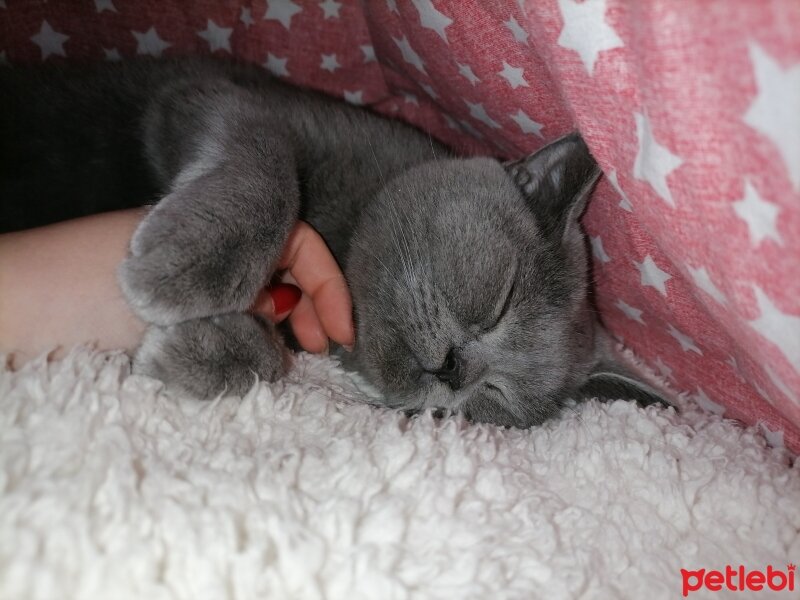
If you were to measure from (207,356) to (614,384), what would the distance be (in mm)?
620

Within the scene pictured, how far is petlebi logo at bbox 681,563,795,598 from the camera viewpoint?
67cm

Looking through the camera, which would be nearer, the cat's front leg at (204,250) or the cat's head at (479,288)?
the cat's front leg at (204,250)

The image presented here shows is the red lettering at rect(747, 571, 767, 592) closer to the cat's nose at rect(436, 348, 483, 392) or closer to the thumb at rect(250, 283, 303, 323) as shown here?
the cat's nose at rect(436, 348, 483, 392)

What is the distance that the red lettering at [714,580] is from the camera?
2.20 ft

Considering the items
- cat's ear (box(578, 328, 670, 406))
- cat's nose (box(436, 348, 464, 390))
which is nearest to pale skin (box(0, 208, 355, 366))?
cat's nose (box(436, 348, 464, 390))

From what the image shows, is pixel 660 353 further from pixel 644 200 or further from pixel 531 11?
pixel 531 11

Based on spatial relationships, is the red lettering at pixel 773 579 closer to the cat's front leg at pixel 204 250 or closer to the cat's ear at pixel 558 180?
the cat's ear at pixel 558 180

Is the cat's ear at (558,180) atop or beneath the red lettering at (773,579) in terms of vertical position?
atop

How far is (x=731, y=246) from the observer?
601 millimetres

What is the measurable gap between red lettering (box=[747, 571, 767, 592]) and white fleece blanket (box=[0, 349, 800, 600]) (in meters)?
0.01

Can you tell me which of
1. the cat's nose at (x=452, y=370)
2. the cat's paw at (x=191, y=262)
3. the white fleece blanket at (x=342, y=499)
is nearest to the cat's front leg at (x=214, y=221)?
the cat's paw at (x=191, y=262)

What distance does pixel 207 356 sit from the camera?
0.78 meters

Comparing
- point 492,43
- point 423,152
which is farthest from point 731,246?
point 423,152

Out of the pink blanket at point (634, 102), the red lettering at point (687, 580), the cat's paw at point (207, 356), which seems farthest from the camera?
the cat's paw at point (207, 356)
